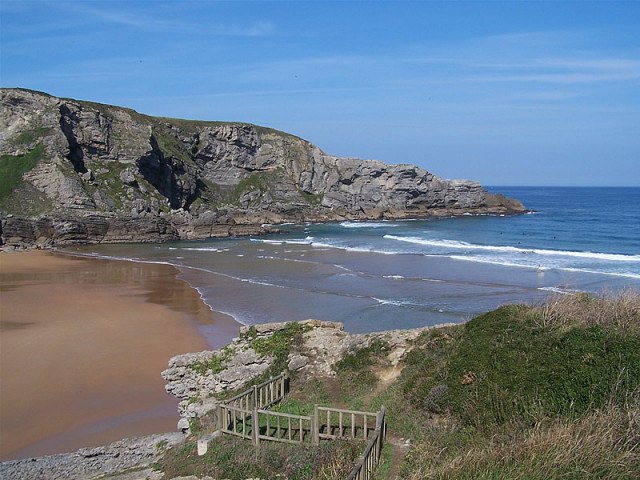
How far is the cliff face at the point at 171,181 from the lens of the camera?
57.6 m

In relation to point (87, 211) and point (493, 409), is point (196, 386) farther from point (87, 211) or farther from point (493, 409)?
point (87, 211)

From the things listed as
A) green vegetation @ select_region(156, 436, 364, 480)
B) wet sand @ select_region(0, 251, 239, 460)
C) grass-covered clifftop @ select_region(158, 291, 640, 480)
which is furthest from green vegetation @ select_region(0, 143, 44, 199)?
green vegetation @ select_region(156, 436, 364, 480)

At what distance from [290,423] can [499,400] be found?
3.75m

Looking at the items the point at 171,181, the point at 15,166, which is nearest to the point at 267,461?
the point at 15,166

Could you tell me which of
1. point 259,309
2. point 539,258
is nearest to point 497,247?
point 539,258

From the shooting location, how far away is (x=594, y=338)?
940 centimetres

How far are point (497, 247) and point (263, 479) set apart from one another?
45020 millimetres

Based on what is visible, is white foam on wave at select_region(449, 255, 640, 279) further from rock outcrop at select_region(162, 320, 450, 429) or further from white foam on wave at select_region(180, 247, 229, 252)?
rock outcrop at select_region(162, 320, 450, 429)

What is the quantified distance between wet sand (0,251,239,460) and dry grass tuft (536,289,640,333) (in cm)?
954

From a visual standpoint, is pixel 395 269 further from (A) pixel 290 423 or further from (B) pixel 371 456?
(B) pixel 371 456

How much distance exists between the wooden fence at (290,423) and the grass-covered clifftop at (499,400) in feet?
0.97

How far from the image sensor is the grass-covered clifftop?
6555 mm

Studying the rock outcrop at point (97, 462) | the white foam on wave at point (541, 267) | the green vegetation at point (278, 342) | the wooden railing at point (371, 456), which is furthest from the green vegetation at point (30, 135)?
the wooden railing at point (371, 456)

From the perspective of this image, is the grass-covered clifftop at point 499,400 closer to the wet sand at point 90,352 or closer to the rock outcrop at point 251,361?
the rock outcrop at point 251,361
